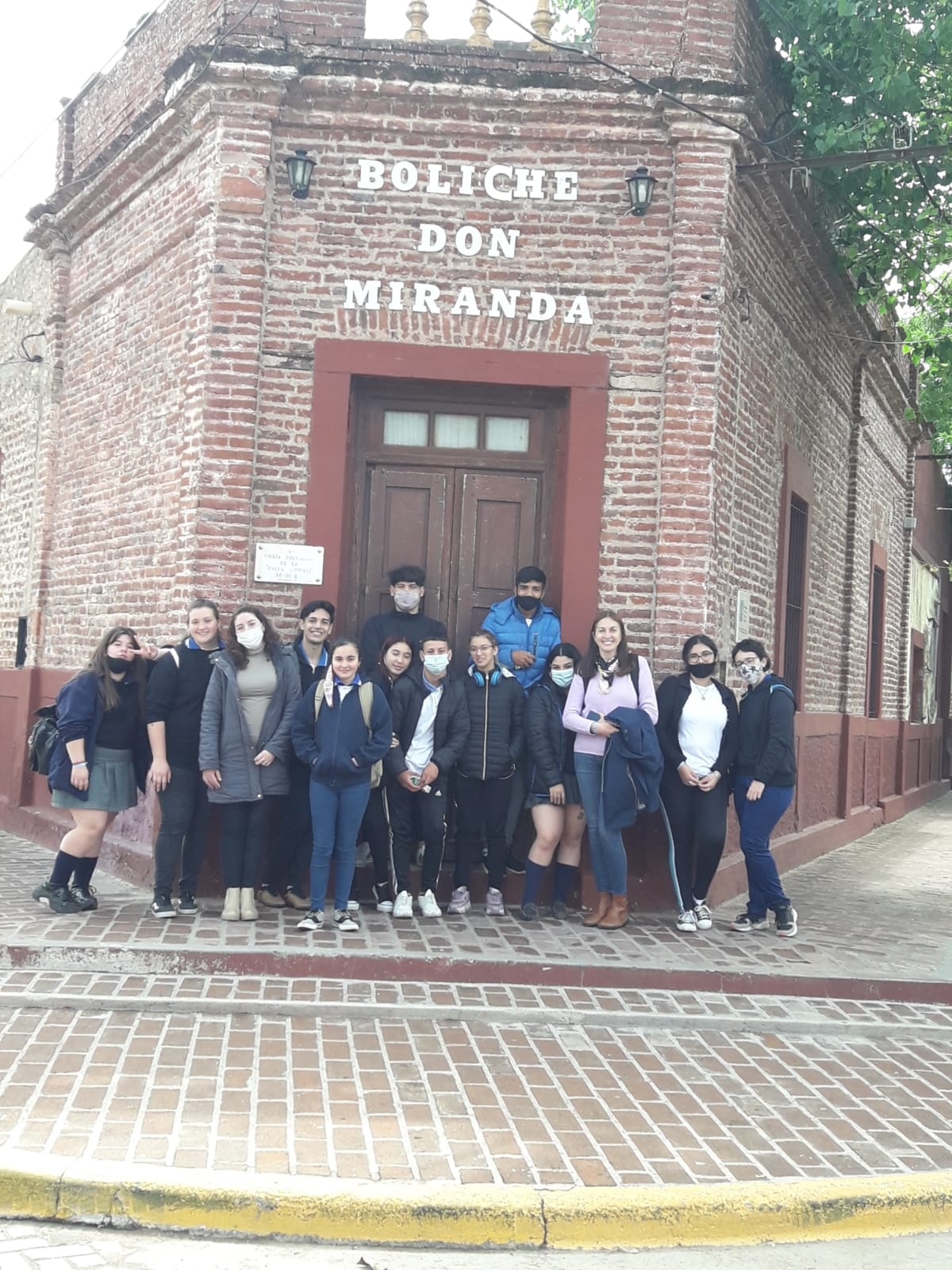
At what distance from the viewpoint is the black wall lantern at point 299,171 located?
812cm

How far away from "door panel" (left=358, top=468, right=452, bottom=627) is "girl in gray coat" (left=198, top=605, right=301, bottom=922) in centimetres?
115

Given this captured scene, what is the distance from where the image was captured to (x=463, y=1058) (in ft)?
18.3

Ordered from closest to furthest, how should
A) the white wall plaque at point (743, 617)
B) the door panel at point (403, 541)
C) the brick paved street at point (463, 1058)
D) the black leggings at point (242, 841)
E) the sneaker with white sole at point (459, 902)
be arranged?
1. the brick paved street at point (463, 1058)
2. the black leggings at point (242, 841)
3. the sneaker with white sole at point (459, 902)
4. the door panel at point (403, 541)
5. the white wall plaque at point (743, 617)

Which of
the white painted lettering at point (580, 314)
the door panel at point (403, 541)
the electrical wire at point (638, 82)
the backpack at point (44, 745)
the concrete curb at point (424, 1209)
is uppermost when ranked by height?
the electrical wire at point (638, 82)

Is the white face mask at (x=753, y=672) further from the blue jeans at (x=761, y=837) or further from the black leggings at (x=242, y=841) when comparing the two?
the black leggings at (x=242, y=841)

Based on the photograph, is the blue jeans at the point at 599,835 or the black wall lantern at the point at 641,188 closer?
the blue jeans at the point at 599,835

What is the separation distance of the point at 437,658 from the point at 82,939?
8.26ft

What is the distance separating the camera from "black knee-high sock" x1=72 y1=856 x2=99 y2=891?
744 centimetres

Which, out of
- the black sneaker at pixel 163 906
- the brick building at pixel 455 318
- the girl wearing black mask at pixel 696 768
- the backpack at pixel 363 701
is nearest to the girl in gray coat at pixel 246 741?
the backpack at pixel 363 701

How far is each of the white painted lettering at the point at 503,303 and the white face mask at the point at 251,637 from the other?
105 inches

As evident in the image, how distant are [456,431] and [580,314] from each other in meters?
1.13

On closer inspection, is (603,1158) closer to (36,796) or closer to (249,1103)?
(249,1103)

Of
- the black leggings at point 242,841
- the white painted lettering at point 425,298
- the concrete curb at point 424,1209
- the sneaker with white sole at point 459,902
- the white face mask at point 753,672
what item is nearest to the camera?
the concrete curb at point 424,1209

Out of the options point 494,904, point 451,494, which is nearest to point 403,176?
point 451,494
